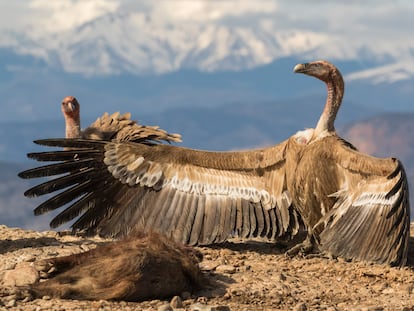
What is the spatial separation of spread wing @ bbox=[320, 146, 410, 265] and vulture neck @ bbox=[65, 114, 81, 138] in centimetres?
766

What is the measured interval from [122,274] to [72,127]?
10.8 m

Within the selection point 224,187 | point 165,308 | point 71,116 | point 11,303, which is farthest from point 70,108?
point 165,308

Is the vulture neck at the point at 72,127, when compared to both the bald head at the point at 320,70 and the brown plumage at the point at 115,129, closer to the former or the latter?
the brown plumage at the point at 115,129

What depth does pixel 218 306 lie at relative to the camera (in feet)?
29.6

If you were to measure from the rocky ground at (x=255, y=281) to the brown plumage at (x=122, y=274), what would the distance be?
0.11 metres

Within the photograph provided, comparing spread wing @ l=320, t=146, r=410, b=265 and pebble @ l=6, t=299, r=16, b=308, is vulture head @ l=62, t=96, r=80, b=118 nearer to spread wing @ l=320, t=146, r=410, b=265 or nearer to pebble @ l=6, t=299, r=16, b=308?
spread wing @ l=320, t=146, r=410, b=265

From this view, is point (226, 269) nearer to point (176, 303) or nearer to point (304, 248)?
point (304, 248)

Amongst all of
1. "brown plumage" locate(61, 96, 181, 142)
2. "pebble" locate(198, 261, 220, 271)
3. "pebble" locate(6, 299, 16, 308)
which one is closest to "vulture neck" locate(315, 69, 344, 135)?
"pebble" locate(198, 261, 220, 271)

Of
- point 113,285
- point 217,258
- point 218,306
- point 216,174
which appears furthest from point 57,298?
point 216,174

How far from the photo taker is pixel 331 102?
41.3ft

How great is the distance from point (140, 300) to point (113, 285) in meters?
0.33

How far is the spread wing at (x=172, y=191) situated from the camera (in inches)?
486

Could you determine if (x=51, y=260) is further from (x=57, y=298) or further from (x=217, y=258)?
(x=217, y=258)

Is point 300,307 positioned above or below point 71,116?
below
